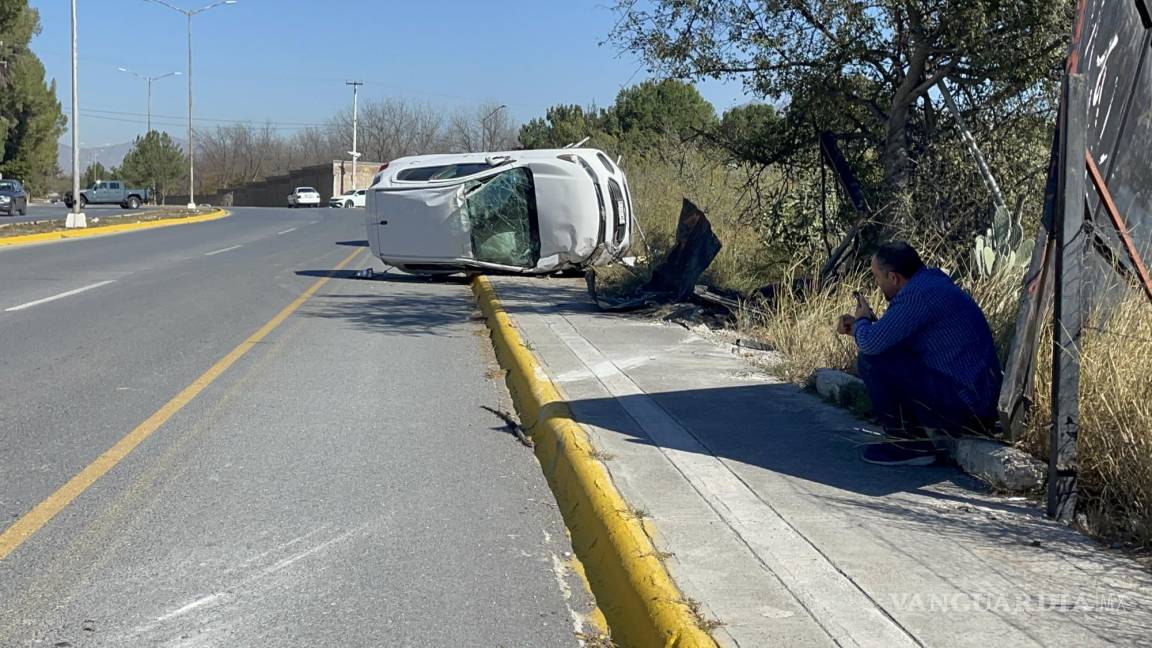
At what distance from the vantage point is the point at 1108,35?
561 cm

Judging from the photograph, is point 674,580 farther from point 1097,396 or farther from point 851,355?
point 851,355

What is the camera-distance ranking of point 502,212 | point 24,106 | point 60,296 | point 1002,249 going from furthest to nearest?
point 24,106, point 502,212, point 60,296, point 1002,249

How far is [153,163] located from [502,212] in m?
77.8

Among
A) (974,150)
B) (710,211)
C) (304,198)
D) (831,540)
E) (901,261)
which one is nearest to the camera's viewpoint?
(831,540)

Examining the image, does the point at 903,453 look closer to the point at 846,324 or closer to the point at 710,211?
the point at 846,324

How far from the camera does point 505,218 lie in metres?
17.6

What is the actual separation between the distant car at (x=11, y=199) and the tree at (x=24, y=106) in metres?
17.0

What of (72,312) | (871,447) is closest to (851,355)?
(871,447)

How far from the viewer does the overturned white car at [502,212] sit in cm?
1733

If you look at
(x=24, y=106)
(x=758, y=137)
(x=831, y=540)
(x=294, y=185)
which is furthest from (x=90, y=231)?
(x=294, y=185)

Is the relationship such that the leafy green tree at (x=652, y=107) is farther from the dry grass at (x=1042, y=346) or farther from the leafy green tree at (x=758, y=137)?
the leafy green tree at (x=758, y=137)

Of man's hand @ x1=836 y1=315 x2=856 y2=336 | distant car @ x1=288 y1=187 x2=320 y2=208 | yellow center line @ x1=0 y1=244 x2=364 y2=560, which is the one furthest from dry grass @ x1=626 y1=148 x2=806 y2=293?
distant car @ x1=288 y1=187 x2=320 y2=208

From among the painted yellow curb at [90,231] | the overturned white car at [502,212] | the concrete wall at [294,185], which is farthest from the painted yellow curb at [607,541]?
the concrete wall at [294,185]

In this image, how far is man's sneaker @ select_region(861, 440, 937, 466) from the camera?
5.89 m
